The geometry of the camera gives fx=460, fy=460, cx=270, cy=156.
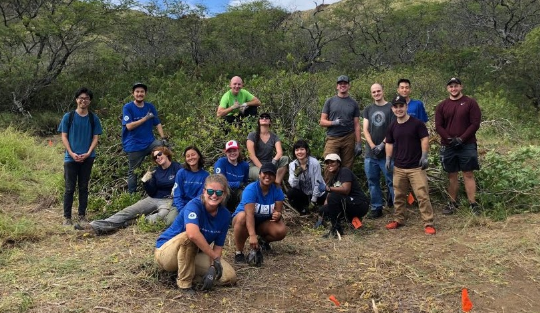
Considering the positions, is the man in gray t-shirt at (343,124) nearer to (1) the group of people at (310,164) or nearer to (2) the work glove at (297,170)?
(1) the group of people at (310,164)

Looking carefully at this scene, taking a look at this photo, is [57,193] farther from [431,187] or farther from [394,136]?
[431,187]

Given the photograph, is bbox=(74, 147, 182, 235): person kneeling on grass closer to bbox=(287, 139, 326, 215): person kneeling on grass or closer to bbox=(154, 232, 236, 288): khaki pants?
bbox=(287, 139, 326, 215): person kneeling on grass

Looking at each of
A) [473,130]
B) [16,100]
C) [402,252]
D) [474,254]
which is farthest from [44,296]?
[16,100]

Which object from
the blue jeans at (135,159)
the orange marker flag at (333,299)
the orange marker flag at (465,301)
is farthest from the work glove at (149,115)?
the orange marker flag at (465,301)

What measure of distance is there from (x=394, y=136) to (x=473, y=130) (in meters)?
0.87

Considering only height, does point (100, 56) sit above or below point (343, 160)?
Answer: above

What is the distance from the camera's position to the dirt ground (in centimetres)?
335

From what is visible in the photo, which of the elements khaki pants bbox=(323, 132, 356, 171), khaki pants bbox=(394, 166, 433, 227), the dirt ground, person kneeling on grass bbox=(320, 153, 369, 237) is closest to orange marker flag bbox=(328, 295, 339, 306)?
the dirt ground

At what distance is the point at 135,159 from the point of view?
5719 mm

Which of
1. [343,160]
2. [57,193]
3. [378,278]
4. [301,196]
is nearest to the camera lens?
[378,278]

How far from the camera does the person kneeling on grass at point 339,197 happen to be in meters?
4.90

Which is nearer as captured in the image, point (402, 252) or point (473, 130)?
point (402, 252)

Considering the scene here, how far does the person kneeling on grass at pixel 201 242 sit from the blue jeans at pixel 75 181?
6.65 ft

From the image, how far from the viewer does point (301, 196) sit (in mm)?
5355
